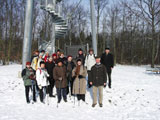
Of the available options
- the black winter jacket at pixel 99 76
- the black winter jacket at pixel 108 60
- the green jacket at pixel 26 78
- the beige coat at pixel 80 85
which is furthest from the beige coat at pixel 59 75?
the black winter jacket at pixel 108 60

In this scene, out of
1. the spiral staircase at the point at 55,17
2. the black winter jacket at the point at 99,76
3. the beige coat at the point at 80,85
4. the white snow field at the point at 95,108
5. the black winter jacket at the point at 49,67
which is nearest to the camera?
the white snow field at the point at 95,108

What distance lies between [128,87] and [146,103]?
6.17ft

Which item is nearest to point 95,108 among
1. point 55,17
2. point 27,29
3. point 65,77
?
point 65,77

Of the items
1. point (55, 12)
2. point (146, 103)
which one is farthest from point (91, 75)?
point (55, 12)

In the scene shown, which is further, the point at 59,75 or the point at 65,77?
the point at 65,77

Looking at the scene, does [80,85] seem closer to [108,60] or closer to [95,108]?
[95,108]

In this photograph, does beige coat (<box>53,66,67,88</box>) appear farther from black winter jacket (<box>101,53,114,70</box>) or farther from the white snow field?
black winter jacket (<box>101,53,114,70</box>)

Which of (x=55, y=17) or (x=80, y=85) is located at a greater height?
(x=55, y=17)

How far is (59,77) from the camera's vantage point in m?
5.92

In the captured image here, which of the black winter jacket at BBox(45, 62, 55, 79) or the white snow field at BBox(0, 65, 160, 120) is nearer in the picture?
the white snow field at BBox(0, 65, 160, 120)

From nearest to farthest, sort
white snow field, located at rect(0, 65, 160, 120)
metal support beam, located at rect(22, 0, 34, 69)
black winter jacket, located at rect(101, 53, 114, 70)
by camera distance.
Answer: white snow field, located at rect(0, 65, 160, 120) → black winter jacket, located at rect(101, 53, 114, 70) → metal support beam, located at rect(22, 0, 34, 69)

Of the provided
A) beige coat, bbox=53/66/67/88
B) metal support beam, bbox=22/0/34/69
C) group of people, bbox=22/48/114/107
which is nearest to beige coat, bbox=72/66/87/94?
group of people, bbox=22/48/114/107

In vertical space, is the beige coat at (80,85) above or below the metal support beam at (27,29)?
below

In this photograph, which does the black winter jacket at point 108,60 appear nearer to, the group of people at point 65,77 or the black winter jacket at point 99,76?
the group of people at point 65,77
